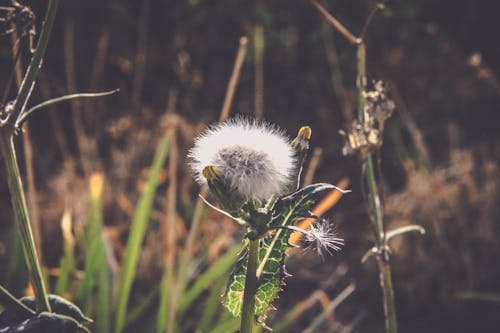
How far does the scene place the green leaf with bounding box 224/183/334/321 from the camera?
2.06 ft

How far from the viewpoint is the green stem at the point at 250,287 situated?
606mm

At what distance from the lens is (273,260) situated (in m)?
0.67

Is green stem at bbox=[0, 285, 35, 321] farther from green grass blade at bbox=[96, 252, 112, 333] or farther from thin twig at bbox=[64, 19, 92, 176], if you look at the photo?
thin twig at bbox=[64, 19, 92, 176]

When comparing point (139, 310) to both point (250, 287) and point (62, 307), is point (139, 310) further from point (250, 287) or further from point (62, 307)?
point (250, 287)

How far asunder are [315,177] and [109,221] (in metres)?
1.03

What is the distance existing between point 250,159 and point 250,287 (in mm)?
138

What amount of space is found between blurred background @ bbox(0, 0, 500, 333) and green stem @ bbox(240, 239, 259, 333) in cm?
143

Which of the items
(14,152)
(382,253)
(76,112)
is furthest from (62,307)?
(76,112)

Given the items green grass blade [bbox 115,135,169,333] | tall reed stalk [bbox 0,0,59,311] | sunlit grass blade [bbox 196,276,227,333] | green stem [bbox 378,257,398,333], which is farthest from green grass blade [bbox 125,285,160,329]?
tall reed stalk [bbox 0,0,59,311]

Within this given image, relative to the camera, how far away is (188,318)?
6.10 ft

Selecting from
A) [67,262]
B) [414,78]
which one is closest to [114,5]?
[414,78]

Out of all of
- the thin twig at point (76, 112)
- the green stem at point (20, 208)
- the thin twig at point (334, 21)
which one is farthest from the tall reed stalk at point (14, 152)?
the thin twig at point (76, 112)

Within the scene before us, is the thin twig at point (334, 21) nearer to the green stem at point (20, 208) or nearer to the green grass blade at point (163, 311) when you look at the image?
the green stem at point (20, 208)

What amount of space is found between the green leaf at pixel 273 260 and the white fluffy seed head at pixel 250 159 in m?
0.02
